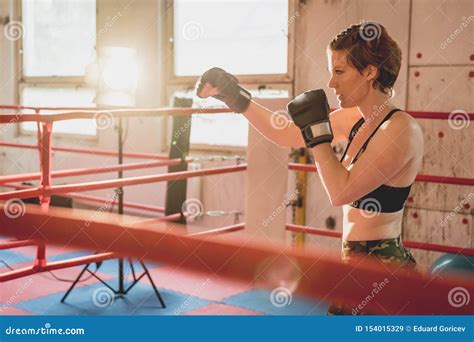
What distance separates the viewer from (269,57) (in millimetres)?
4648

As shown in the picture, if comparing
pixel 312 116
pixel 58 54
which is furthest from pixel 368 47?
pixel 58 54

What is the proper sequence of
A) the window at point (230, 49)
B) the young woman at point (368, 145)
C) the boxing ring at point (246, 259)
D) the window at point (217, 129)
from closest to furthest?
the boxing ring at point (246, 259), the young woman at point (368, 145), the window at point (230, 49), the window at point (217, 129)

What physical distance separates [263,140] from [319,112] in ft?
4.82

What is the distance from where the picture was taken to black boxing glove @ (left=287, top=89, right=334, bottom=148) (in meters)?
1.48

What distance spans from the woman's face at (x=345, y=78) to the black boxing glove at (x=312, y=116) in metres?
0.06

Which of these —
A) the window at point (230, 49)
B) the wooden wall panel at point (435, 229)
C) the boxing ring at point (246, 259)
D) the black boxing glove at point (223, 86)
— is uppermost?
the window at point (230, 49)

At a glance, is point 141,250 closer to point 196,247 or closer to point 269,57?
point 196,247

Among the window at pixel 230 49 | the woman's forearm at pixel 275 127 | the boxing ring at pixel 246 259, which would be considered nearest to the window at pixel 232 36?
the window at pixel 230 49

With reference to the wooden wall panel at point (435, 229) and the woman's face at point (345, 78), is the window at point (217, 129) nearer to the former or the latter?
the wooden wall panel at point (435, 229)

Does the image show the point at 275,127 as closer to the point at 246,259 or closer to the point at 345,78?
the point at 345,78

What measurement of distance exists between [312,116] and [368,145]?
16 cm

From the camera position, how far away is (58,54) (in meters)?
6.31

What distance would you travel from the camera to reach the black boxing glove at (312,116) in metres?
1.48

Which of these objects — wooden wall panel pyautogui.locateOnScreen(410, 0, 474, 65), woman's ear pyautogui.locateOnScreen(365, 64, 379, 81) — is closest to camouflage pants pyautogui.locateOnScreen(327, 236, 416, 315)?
woman's ear pyautogui.locateOnScreen(365, 64, 379, 81)
